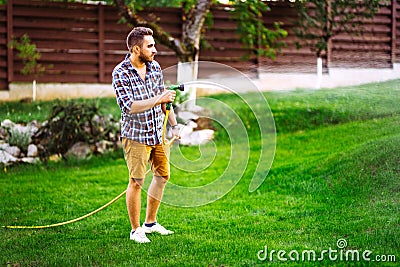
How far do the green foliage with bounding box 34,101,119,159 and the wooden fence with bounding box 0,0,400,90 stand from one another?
2816mm

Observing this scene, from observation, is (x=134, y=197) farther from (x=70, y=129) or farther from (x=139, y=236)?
(x=70, y=129)

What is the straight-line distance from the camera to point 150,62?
4266 mm

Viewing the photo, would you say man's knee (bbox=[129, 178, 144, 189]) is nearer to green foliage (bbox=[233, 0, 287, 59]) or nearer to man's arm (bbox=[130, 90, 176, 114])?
man's arm (bbox=[130, 90, 176, 114])

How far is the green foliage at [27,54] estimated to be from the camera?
9.82 m

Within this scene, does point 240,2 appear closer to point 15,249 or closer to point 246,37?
point 246,37

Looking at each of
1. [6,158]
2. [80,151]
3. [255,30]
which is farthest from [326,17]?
[6,158]

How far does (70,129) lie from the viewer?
24.5 feet

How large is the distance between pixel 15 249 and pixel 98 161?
126 inches

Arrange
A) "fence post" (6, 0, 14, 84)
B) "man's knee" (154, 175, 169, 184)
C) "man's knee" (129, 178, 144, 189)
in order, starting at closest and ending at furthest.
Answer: "man's knee" (129, 178, 144, 189) → "man's knee" (154, 175, 169, 184) → "fence post" (6, 0, 14, 84)

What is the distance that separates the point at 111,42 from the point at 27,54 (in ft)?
4.48

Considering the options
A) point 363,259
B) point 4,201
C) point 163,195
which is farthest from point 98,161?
point 363,259

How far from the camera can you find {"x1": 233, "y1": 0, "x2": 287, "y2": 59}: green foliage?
9586 mm

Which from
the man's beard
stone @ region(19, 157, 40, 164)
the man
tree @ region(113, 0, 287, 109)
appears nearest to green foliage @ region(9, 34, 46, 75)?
tree @ region(113, 0, 287, 109)

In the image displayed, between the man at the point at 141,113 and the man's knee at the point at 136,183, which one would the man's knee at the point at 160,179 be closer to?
the man at the point at 141,113
